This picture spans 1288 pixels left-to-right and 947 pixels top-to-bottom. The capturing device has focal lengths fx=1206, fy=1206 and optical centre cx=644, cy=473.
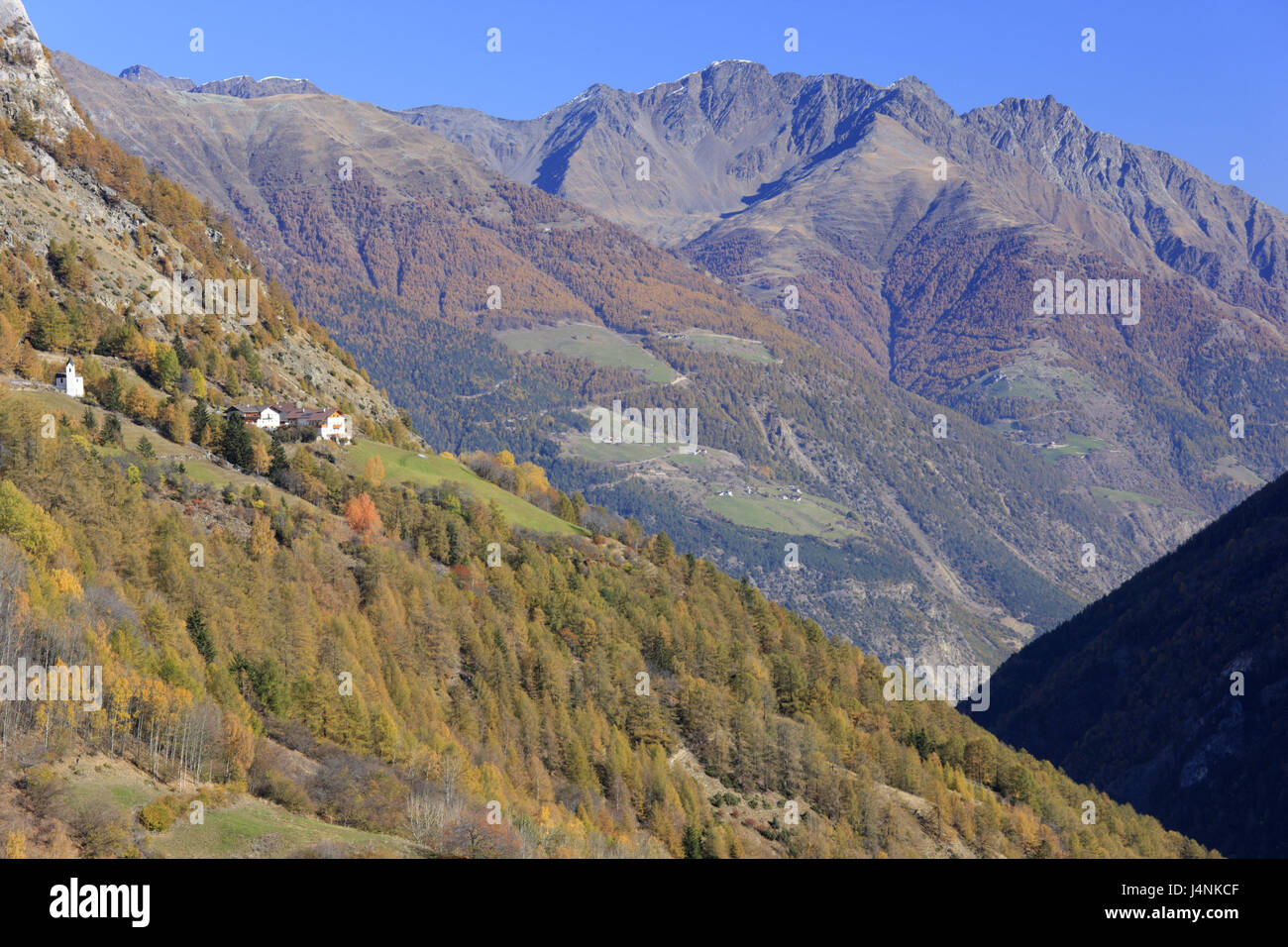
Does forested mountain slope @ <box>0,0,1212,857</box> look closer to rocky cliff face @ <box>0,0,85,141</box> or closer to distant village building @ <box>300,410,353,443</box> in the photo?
rocky cliff face @ <box>0,0,85,141</box>

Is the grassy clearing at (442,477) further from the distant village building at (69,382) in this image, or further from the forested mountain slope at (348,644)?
the distant village building at (69,382)

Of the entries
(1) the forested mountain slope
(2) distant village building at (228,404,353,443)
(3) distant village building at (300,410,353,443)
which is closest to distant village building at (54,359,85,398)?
(1) the forested mountain slope

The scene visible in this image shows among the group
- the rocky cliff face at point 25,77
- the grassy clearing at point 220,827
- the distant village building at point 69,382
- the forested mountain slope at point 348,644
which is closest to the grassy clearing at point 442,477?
the forested mountain slope at point 348,644

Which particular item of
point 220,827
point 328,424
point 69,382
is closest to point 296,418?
point 328,424

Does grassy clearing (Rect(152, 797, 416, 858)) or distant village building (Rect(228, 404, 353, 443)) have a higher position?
distant village building (Rect(228, 404, 353, 443))

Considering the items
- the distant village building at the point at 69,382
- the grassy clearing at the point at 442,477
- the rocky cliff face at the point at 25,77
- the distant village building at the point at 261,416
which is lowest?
the grassy clearing at the point at 442,477
